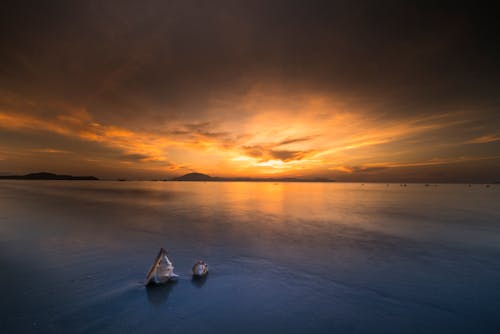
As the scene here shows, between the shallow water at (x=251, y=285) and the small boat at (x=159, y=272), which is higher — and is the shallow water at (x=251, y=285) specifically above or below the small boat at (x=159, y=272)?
below

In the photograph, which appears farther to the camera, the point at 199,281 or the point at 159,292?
the point at 199,281

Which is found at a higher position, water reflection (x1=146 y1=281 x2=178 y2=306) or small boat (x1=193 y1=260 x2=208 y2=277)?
small boat (x1=193 y1=260 x2=208 y2=277)

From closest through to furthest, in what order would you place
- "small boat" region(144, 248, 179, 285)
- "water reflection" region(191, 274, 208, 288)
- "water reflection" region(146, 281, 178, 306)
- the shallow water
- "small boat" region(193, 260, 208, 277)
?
the shallow water < "water reflection" region(146, 281, 178, 306) < "small boat" region(144, 248, 179, 285) < "water reflection" region(191, 274, 208, 288) < "small boat" region(193, 260, 208, 277)

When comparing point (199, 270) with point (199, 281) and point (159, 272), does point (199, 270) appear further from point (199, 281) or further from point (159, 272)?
point (159, 272)

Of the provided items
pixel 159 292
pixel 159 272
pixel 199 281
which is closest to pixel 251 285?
pixel 199 281

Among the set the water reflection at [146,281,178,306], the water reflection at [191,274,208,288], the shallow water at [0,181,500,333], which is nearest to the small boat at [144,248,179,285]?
the water reflection at [146,281,178,306]

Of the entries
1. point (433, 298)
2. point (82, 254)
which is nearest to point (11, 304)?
point (82, 254)

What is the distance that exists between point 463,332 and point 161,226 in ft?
51.4

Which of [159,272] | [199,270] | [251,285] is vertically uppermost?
[159,272]

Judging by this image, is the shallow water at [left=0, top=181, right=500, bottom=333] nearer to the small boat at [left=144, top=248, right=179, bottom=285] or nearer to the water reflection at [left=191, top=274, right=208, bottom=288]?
the water reflection at [left=191, top=274, right=208, bottom=288]

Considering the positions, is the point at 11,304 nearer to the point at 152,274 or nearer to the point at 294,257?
the point at 152,274

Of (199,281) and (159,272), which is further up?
(159,272)

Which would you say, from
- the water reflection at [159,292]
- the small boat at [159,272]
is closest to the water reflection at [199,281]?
the water reflection at [159,292]

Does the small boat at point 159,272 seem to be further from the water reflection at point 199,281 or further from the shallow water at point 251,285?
the water reflection at point 199,281
